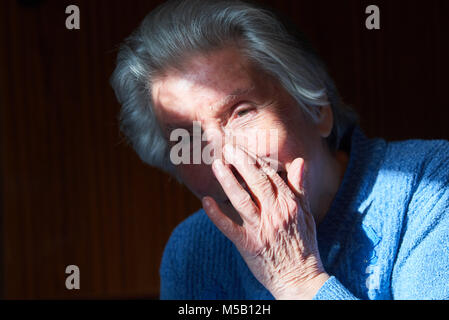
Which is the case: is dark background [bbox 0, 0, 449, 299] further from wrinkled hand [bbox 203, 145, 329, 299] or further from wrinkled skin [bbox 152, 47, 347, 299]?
wrinkled hand [bbox 203, 145, 329, 299]

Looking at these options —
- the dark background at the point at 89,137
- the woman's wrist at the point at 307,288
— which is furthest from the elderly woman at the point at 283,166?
the dark background at the point at 89,137

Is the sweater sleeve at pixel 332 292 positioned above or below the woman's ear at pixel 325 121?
below

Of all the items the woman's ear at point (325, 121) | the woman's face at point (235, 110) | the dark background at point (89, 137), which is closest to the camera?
the woman's face at point (235, 110)

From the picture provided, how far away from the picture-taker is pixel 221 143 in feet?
3.68

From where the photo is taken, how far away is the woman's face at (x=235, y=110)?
1.10 metres

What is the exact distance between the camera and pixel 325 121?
1273 millimetres

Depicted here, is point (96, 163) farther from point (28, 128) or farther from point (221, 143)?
point (221, 143)

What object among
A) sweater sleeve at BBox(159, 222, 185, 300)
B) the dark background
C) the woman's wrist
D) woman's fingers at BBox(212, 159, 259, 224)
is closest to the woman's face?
woman's fingers at BBox(212, 159, 259, 224)

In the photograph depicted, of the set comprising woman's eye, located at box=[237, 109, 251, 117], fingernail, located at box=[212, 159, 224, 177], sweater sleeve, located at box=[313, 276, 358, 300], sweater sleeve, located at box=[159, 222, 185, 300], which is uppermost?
woman's eye, located at box=[237, 109, 251, 117]

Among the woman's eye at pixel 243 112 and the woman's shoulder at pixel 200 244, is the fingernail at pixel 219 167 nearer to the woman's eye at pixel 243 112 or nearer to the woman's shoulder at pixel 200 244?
the woman's eye at pixel 243 112

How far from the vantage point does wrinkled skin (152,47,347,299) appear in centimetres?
100

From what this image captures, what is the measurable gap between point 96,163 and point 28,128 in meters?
0.38
